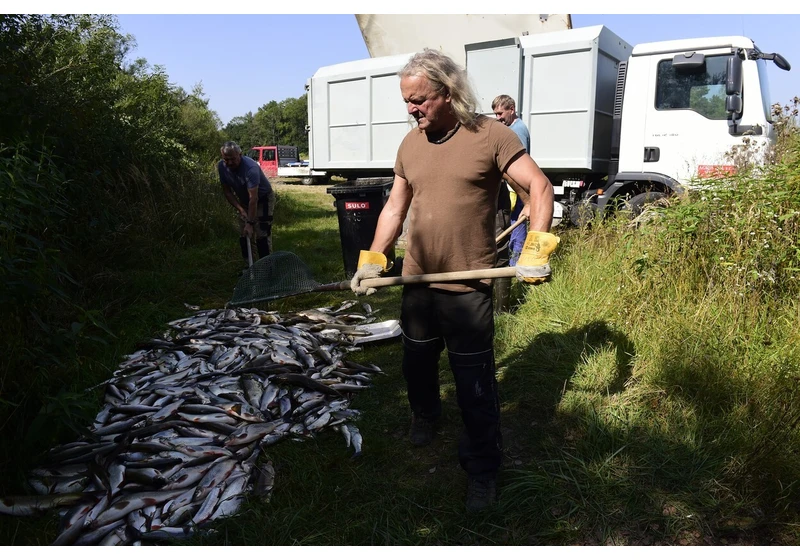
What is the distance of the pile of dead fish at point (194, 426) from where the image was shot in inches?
117

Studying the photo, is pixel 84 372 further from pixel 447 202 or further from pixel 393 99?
pixel 393 99

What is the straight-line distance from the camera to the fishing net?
4.66m

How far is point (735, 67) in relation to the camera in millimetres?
7973

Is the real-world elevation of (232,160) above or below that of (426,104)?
below

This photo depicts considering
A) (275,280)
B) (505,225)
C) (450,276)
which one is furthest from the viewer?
(505,225)

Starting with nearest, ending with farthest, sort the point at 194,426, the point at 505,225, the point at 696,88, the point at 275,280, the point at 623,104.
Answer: the point at 194,426, the point at 275,280, the point at 505,225, the point at 696,88, the point at 623,104

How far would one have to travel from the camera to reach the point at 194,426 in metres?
3.75

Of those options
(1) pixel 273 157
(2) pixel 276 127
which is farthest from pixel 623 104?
(2) pixel 276 127

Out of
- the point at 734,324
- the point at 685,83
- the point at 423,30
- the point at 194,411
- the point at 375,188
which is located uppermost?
the point at 423,30

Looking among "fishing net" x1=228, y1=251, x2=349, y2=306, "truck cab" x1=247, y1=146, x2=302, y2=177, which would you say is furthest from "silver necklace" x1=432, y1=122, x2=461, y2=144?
"truck cab" x1=247, y1=146, x2=302, y2=177

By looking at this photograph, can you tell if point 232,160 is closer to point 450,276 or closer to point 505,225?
point 505,225

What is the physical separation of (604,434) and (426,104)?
85.3 inches

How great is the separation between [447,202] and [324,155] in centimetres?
975

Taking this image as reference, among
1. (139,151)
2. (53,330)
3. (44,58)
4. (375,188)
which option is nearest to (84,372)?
(53,330)
